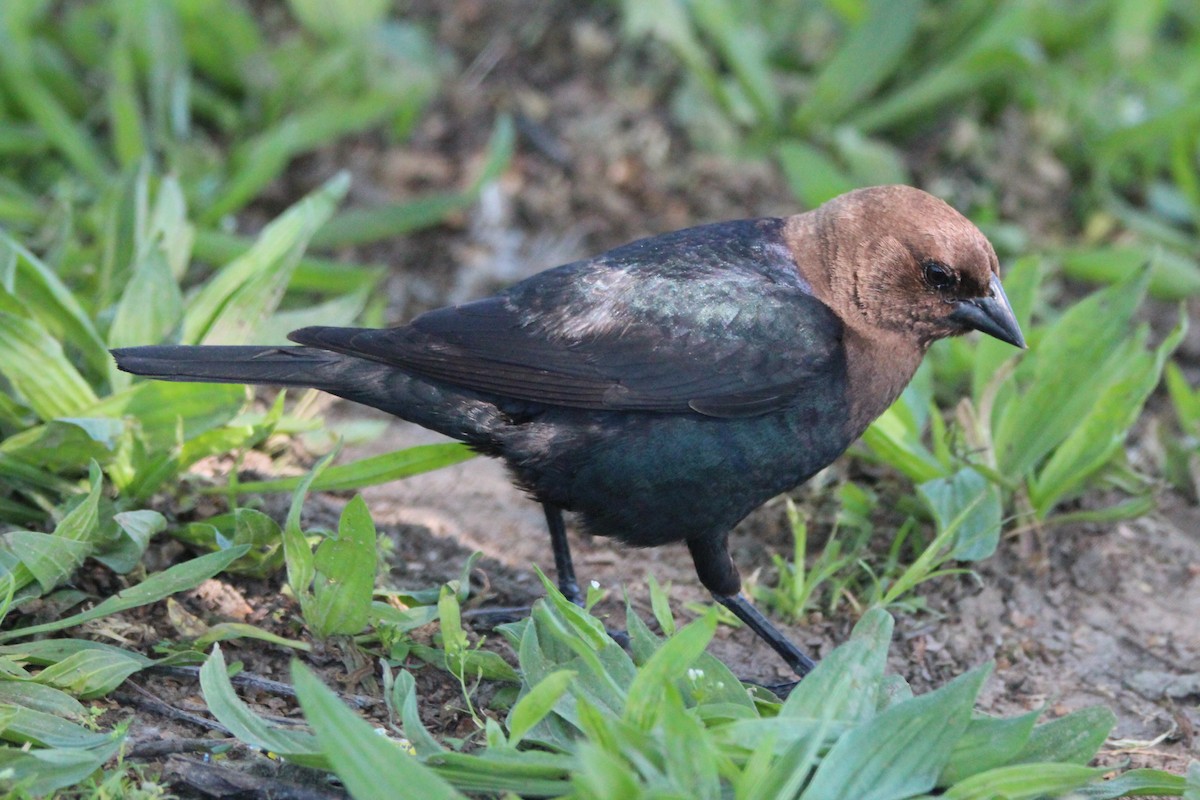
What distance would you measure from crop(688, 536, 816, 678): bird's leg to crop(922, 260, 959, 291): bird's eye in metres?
0.86

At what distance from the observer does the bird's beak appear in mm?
3500

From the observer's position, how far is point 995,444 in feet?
12.7

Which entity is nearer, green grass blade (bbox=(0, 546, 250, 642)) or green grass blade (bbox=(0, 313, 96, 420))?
green grass blade (bbox=(0, 546, 250, 642))

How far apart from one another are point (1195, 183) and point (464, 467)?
129 inches

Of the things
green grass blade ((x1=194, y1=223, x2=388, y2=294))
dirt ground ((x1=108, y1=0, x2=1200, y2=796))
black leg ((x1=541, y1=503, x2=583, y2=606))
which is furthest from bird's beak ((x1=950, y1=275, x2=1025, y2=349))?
green grass blade ((x1=194, y1=223, x2=388, y2=294))

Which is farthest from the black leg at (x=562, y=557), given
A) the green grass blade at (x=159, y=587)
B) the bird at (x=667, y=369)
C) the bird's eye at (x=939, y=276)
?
the bird's eye at (x=939, y=276)

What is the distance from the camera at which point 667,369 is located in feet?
10.9

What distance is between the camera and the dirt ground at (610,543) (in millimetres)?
3410

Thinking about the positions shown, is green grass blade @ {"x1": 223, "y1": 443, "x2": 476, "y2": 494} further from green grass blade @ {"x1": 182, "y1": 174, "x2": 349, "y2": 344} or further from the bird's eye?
the bird's eye

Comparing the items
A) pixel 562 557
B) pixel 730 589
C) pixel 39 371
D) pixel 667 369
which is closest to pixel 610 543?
pixel 562 557

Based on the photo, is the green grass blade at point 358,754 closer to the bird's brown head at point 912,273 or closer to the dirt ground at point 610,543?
the dirt ground at point 610,543

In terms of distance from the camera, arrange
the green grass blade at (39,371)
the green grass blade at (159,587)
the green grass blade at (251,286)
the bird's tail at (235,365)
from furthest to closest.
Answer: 1. the green grass blade at (251,286)
2. the green grass blade at (39,371)
3. the bird's tail at (235,365)
4. the green grass blade at (159,587)

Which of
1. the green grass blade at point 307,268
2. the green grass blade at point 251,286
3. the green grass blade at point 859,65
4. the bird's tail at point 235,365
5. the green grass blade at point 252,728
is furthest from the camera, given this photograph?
the green grass blade at point 859,65

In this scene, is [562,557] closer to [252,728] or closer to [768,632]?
[768,632]
